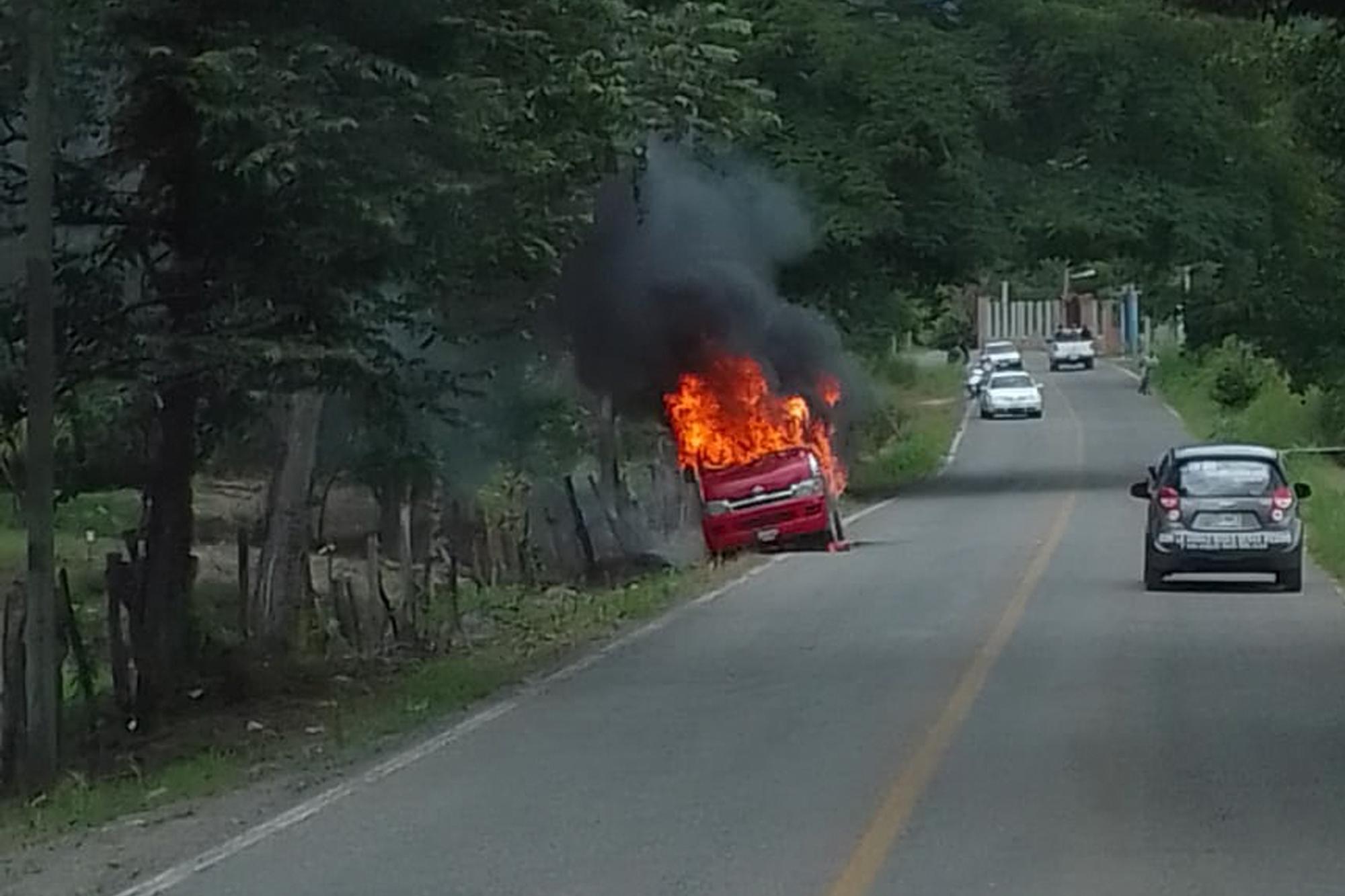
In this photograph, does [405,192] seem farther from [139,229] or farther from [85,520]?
[85,520]

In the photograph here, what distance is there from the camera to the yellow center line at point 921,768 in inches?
438

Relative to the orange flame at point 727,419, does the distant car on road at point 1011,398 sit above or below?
below

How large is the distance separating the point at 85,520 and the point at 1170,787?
23329mm

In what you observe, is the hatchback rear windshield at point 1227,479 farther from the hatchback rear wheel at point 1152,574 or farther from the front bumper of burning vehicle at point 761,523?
the front bumper of burning vehicle at point 761,523

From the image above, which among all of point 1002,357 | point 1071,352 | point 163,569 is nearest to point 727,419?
point 163,569

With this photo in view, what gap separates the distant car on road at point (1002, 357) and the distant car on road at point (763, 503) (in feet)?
152

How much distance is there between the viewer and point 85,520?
3462cm

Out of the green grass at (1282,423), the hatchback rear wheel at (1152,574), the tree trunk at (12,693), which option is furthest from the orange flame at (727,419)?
the tree trunk at (12,693)

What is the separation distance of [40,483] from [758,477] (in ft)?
59.2

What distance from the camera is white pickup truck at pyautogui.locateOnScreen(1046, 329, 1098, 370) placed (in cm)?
10069

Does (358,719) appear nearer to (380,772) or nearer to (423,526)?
(380,772)

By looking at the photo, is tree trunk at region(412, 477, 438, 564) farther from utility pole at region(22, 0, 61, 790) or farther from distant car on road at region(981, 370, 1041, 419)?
distant car on road at region(981, 370, 1041, 419)

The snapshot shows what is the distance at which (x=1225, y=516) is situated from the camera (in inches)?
1067

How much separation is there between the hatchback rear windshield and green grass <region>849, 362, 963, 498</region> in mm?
20450
